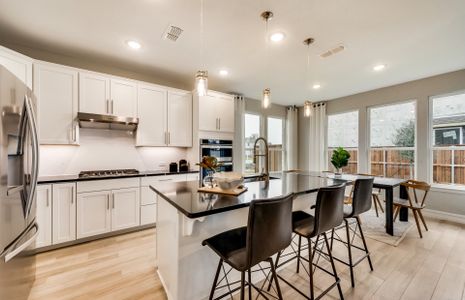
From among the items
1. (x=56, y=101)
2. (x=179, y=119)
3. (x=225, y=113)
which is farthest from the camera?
(x=225, y=113)

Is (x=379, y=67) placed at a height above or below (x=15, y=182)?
above

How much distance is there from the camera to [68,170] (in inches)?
124

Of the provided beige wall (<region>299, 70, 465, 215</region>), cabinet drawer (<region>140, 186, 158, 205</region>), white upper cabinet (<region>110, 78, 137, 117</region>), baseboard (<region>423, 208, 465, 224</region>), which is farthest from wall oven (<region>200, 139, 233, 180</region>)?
baseboard (<region>423, 208, 465, 224</region>)

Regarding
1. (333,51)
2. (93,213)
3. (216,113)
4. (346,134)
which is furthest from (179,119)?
(346,134)

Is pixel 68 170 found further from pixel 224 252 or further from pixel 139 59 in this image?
pixel 224 252

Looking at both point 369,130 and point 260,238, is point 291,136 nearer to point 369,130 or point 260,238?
point 369,130

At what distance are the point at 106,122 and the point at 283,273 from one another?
3.24 metres

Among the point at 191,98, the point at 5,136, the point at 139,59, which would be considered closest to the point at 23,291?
the point at 5,136

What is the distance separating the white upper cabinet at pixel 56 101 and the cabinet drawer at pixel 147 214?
4.70ft

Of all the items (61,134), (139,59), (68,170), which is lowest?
(68,170)

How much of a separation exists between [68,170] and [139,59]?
2074 millimetres

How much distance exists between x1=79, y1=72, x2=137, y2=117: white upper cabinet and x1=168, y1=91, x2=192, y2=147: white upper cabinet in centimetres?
65

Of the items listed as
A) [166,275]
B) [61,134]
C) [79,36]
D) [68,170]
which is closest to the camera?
[166,275]

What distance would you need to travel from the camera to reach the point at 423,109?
4.06m
